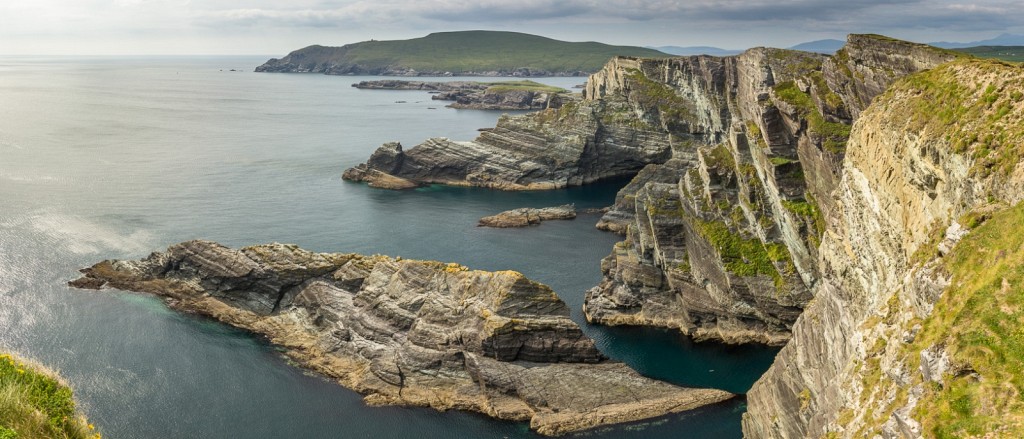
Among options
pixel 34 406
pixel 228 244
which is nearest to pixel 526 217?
pixel 228 244

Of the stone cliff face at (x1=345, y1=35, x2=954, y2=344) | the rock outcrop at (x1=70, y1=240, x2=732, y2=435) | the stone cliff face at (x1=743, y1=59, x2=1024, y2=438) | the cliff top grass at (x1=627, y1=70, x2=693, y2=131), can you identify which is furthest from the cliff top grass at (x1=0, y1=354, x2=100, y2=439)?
the cliff top grass at (x1=627, y1=70, x2=693, y2=131)

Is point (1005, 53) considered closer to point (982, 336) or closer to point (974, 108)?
point (974, 108)

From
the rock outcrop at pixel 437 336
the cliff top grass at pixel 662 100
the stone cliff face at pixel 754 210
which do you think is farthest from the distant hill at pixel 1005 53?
the rock outcrop at pixel 437 336

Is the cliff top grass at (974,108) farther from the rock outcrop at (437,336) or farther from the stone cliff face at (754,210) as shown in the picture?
the rock outcrop at (437,336)

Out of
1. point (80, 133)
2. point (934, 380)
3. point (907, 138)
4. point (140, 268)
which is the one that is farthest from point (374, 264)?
point (80, 133)

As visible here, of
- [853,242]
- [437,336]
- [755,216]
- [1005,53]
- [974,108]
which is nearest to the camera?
[974,108]
